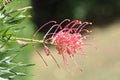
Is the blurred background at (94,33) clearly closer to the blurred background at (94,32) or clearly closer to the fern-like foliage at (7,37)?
the blurred background at (94,32)

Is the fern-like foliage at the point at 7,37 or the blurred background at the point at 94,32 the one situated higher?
the fern-like foliage at the point at 7,37

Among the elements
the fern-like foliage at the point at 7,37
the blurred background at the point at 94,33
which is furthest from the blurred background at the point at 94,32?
the fern-like foliage at the point at 7,37

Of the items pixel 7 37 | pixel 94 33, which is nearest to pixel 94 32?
pixel 94 33

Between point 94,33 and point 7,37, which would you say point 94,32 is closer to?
point 94,33

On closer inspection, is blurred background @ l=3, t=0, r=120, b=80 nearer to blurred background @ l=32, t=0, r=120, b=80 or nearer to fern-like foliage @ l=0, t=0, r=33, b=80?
blurred background @ l=32, t=0, r=120, b=80

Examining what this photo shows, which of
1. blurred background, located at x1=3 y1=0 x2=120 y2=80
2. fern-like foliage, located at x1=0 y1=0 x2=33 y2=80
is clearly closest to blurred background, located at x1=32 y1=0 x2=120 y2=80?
blurred background, located at x1=3 y1=0 x2=120 y2=80

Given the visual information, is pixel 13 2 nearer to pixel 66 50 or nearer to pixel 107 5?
pixel 66 50

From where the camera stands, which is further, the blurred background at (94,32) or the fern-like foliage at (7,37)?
the blurred background at (94,32)

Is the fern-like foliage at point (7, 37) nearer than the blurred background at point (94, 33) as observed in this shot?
Yes

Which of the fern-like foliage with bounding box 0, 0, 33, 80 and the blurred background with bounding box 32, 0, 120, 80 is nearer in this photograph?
the fern-like foliage with bounding box 0, 0, 33, 80
